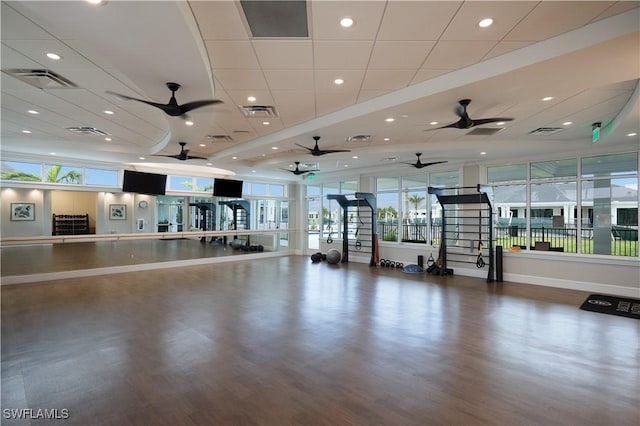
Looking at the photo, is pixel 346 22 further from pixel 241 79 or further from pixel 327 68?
pixel 241 79

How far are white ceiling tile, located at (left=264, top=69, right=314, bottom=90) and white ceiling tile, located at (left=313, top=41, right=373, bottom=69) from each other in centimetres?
30

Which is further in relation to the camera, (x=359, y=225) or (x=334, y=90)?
(x=359, y=225)

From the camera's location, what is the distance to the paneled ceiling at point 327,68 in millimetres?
2770

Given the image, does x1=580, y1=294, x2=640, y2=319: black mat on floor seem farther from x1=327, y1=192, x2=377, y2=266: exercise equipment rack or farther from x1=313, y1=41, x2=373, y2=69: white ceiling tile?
x1=313, y1=41, x2=373, y2=69: white ceiling tile

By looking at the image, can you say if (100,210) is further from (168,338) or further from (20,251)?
(168,338)

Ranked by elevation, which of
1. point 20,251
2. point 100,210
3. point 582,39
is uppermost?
point 582,39

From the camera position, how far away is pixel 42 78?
4008mm

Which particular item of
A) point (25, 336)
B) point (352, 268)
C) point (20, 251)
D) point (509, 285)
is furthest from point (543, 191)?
point (20, 251)

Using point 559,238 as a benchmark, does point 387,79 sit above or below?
above

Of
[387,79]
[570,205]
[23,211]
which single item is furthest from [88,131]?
[570,205]

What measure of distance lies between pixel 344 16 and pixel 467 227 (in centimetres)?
784

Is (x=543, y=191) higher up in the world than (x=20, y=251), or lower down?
higher up

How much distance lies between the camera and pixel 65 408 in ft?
8.57

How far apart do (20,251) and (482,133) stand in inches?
448
